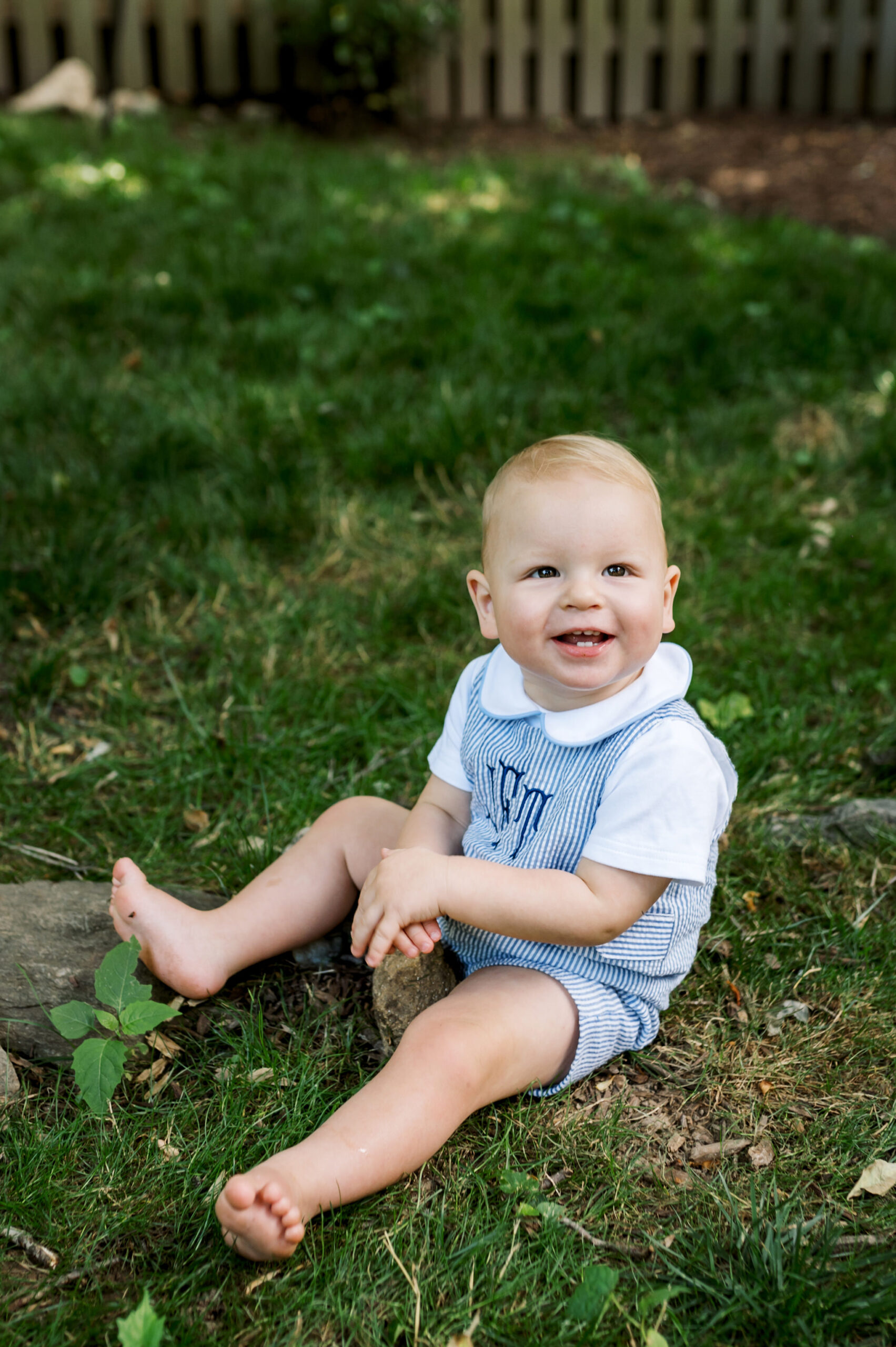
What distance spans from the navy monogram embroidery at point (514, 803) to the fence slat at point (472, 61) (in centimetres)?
737

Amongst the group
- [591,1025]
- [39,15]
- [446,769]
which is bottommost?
[591,1025]

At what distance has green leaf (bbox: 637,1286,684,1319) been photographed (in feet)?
5.08

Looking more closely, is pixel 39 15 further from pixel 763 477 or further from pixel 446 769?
pixel 446 769

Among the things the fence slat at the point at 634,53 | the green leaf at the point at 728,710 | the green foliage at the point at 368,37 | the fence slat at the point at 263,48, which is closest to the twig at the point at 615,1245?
the green leaf at the point at 728,710

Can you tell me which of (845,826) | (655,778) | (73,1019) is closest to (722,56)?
(845,826)

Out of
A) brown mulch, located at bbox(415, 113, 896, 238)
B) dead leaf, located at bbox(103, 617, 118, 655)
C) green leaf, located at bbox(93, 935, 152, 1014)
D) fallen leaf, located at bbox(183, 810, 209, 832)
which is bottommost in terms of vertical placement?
fallen leaf, located at bbox(183, 810, 209, 832)

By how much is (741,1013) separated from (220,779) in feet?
4.18

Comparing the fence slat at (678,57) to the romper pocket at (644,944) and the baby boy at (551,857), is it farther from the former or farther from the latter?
the romper pocket at (644,944)

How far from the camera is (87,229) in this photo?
5.31 meters

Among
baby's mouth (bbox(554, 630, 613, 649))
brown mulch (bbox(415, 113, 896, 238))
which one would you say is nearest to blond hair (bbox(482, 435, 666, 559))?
baby's mouth (bbox(554, 630, 613, 649))

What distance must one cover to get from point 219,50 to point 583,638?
7.58 meters

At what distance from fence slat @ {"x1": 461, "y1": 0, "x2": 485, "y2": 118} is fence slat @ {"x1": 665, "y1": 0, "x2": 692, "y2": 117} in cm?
136

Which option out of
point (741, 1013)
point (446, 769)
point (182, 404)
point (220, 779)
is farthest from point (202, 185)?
point (741, 1013)

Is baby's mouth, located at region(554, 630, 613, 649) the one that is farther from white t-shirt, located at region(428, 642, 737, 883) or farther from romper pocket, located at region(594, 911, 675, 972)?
romper pocket, located at region(594, 911, 675, 972)
